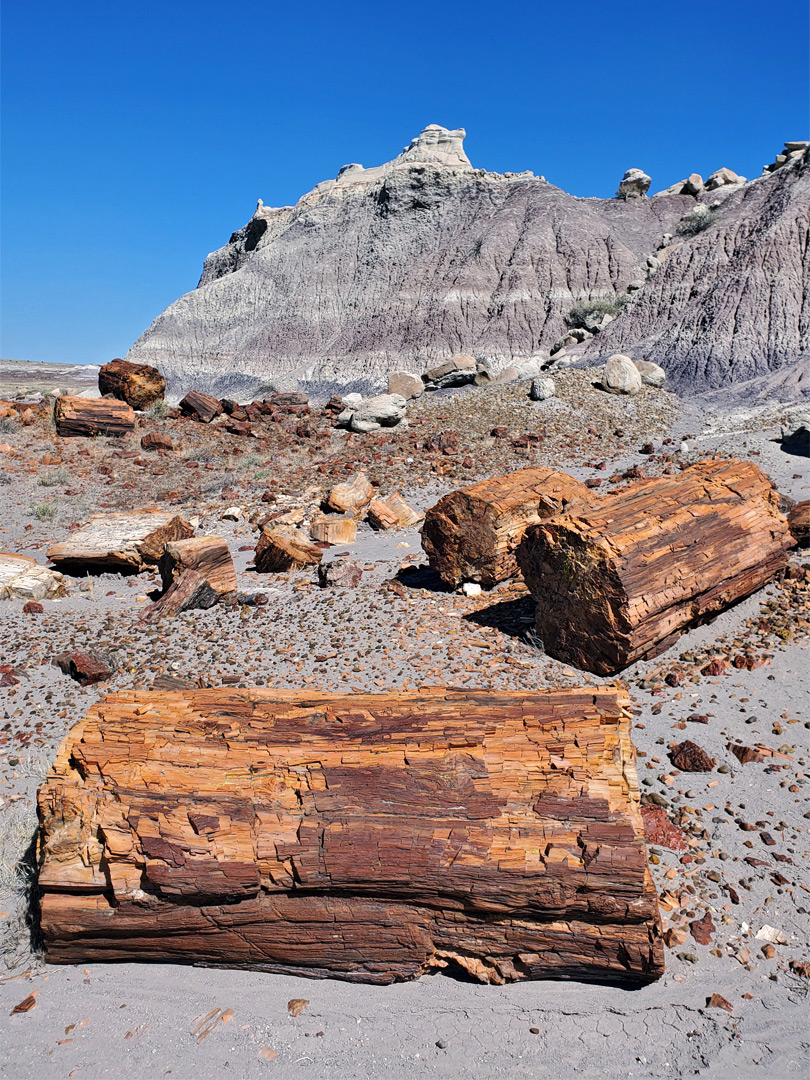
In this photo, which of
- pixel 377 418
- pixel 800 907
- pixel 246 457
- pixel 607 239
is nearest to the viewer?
pixel 800 907

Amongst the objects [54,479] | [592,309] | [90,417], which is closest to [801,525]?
[54,479]

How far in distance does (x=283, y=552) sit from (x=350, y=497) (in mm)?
3001

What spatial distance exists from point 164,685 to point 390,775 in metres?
2.64

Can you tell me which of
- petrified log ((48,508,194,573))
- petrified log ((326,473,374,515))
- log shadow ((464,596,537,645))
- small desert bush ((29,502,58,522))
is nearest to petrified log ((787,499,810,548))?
log shadow ((464,596,537,645))

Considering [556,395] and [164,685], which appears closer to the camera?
[164,685]

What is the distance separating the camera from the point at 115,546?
8.22 metres

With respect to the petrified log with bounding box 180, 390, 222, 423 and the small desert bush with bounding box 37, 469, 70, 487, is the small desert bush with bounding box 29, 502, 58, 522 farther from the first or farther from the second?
the petrified log with bounding box 180, 390, 222, 423

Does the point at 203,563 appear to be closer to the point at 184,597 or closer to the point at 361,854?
the point at 184,597

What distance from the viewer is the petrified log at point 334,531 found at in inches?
358

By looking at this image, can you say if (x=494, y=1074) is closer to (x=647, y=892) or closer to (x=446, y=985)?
(x=446, y=985)

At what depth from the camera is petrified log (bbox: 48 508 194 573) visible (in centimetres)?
813

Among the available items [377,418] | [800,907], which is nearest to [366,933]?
[800,907]

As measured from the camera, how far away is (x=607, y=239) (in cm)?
3062

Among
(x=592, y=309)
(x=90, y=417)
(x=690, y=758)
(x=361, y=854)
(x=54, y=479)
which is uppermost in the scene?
(x=592, y=309)
